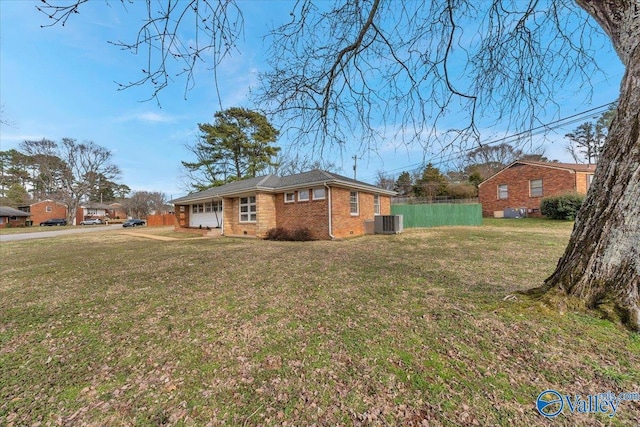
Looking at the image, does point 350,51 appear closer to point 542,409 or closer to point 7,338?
point 542,409

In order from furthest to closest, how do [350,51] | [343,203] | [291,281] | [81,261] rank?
[343,203] < [81,261] < [291,281] < [350,51]

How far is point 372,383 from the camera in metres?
2.10


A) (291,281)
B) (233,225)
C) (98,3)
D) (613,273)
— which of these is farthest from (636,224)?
(233,225)

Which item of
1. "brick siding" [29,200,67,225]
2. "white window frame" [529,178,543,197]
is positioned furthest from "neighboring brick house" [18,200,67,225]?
"white window frame" [529,178,543,197]

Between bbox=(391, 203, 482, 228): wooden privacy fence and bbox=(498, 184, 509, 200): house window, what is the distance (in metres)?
6.70

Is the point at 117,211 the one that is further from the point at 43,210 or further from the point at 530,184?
the point at 530,184

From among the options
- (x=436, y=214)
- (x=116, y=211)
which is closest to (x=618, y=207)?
(x=436, y=214)

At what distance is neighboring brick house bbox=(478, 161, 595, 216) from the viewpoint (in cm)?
1980

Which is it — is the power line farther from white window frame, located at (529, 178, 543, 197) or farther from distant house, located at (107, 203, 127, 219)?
distant house, located at (107, 203, 127, 219)

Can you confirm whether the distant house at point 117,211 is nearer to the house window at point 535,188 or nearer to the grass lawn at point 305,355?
the grass lawn at point 305,355

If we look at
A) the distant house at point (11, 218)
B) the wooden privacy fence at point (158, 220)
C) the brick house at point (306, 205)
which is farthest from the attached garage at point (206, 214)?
the distant house at point (11, 218)

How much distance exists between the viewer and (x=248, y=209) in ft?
47.3

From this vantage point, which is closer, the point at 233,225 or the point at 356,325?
the point at 356,325

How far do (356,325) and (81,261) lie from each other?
9195 millimetres
